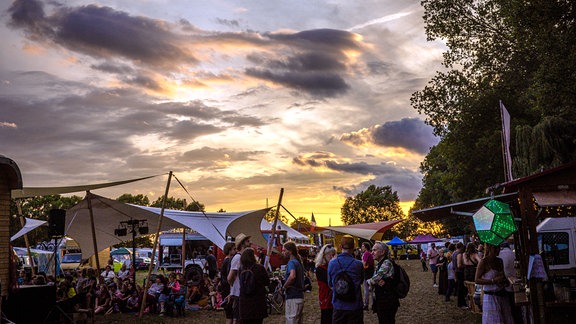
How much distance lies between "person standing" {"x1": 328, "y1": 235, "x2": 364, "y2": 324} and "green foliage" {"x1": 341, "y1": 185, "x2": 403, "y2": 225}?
323 feet

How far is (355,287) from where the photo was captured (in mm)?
7430

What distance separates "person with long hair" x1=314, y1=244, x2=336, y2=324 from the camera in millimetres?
9094

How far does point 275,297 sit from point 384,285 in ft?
34.9

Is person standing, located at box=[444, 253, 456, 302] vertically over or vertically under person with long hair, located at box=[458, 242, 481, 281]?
under

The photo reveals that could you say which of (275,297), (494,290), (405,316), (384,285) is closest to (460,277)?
(405,316)

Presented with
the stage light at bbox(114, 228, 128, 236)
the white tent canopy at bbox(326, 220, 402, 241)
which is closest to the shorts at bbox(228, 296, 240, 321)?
the stage light at bbox(114, 228, 128, 236)

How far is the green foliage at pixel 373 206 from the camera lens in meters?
105

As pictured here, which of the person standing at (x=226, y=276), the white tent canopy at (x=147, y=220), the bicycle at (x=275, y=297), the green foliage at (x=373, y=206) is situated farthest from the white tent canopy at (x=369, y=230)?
the green foliage at (x=373, y=206)

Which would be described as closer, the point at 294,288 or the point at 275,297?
the point at 294,288

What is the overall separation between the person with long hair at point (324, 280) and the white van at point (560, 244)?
8.64 m

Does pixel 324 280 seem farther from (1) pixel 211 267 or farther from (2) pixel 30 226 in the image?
(2) pixel 30 226

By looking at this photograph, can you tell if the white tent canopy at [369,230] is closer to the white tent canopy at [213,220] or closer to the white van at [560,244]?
the white tent canopy at [213,220]

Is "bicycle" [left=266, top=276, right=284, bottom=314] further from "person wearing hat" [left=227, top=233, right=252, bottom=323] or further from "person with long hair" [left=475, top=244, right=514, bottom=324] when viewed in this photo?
"person with long hair" [left=475, top=244, right=514, bottom=324]

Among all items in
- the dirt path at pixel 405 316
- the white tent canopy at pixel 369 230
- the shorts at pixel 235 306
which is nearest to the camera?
the shorts at pixel 235 306
